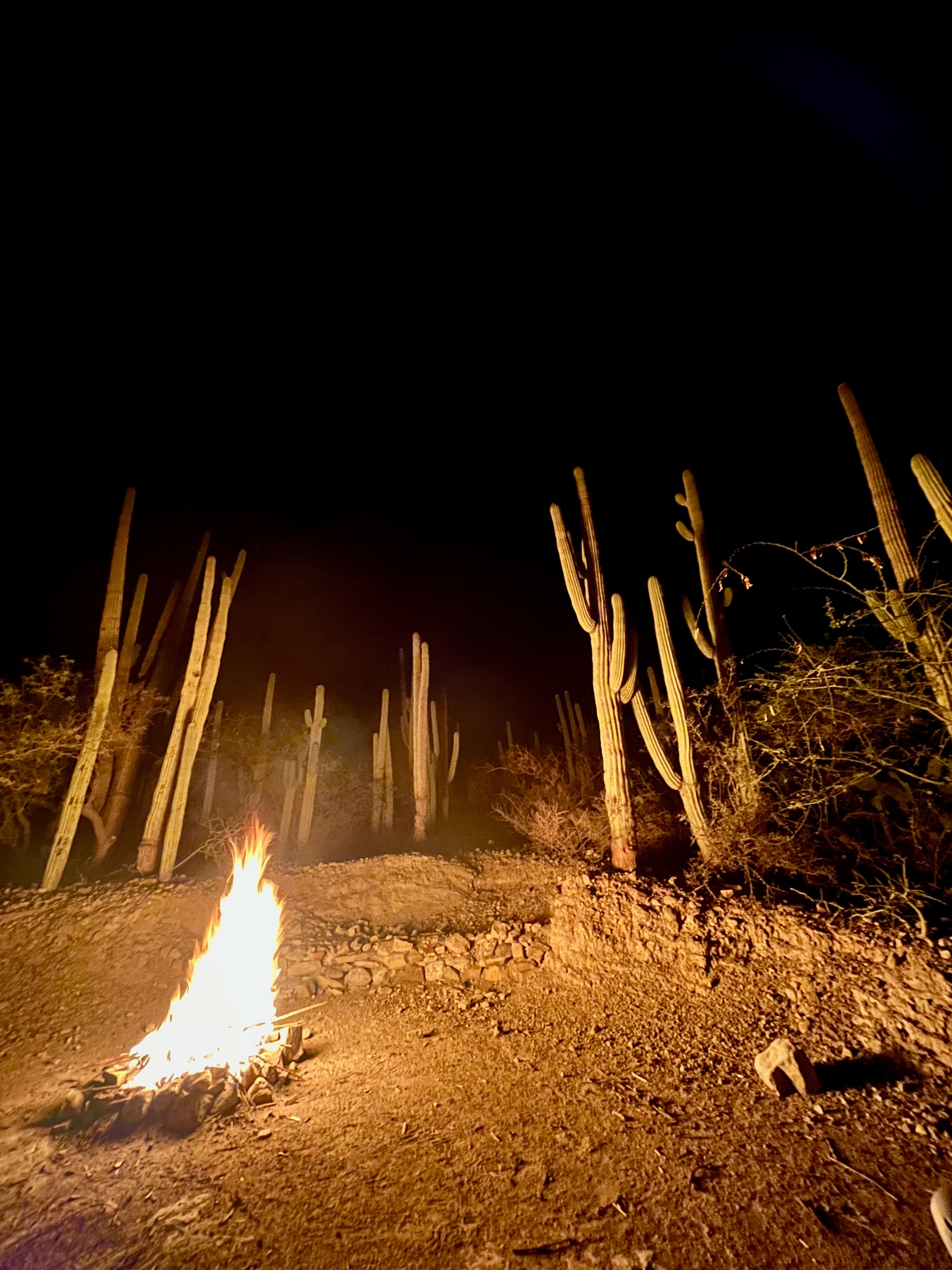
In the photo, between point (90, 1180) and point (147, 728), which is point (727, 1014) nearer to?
point (90, 1180)

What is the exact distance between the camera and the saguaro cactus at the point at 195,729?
8.02 meters

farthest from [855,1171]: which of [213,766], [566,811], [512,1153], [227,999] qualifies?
[213,766]

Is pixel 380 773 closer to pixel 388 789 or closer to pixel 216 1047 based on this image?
pixel 388 789

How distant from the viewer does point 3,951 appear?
5863 millimetres

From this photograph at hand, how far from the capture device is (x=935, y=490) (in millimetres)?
4352

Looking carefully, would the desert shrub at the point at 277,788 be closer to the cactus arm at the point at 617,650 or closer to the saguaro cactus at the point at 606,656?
the saguaro cactus at the point at 606,656

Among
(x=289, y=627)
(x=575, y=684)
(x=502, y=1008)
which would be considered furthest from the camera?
(x=575, y=684)

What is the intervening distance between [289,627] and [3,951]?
52.8 ft

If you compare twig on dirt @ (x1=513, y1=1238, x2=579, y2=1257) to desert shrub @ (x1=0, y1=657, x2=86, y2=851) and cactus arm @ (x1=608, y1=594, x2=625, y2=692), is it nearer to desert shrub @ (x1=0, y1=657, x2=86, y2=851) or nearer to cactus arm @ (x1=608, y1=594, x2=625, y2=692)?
cactus arm @ (x1=608, y1=594, x2=625, y2=692)

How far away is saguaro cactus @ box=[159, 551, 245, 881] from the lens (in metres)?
8.02

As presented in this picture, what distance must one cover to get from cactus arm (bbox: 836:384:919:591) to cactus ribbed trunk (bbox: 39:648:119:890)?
10.3 meters

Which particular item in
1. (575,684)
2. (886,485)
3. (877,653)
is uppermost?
(575,684)

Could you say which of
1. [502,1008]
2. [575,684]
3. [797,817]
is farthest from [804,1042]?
[575,684]

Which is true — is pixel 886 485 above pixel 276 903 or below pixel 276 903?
above
